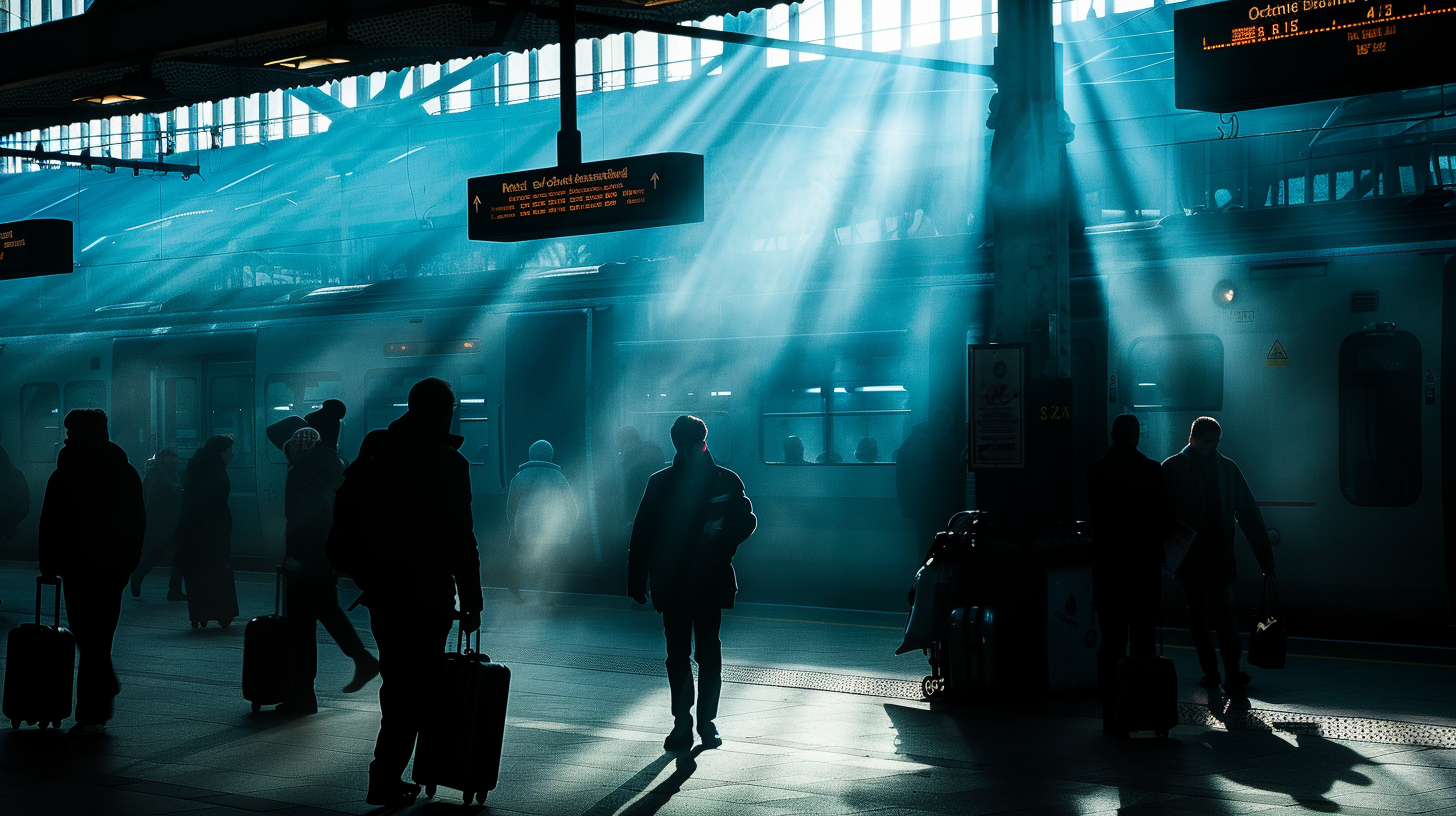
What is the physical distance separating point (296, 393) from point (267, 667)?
992 cm

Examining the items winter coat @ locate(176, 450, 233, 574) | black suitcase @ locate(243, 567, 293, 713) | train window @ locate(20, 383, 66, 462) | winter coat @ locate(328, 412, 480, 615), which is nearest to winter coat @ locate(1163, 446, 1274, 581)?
winter coat @ locate(328, 412, 480, 615)

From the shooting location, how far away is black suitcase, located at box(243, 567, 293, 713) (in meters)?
9.08

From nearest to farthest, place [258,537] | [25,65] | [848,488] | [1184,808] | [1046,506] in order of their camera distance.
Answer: [1184,808], [1046,506], [25,65], [848,488], [258,537]

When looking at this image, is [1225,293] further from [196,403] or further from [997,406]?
[196,403]

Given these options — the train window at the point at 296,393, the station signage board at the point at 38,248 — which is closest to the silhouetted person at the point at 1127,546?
the station signage board at the point at 38,248

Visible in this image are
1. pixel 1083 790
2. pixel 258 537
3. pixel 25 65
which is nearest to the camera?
pixel 1083 790

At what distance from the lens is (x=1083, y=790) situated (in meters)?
6.77

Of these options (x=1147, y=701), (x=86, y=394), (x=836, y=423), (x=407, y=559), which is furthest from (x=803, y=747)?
(x=86, y=394)

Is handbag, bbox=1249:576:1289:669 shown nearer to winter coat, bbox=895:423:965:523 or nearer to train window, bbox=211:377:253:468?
winter coat, bbox=895:423:965:523

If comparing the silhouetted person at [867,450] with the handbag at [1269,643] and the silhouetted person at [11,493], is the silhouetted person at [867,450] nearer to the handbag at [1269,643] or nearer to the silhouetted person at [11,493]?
the handbag at [1269,643]

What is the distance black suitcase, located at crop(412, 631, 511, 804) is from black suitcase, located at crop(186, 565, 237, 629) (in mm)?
7486

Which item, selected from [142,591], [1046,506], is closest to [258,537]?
[142,591]

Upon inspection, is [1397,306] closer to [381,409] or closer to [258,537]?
[381,409]

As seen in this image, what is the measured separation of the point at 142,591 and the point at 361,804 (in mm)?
11522
